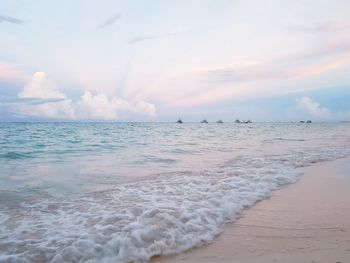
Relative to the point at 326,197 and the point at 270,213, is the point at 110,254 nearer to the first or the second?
the point at 270,213

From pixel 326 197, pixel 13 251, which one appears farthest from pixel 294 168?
pixel 13 251

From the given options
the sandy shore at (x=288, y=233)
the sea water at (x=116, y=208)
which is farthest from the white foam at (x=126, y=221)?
the sandy shore at (x=288, y=233)

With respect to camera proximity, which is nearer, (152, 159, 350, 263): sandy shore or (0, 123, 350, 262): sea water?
(152, 159, 350, 263): sandy shore

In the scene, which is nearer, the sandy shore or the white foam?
the sandy shore

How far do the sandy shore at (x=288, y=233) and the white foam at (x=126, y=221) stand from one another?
0.29m

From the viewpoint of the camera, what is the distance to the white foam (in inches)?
168

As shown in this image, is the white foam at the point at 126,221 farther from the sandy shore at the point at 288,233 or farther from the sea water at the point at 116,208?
the sandy shore at the point at 288,233

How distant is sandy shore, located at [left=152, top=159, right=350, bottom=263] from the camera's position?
400 centimetres

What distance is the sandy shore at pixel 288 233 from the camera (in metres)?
4.00

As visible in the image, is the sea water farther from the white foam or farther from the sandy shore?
the sandy shore

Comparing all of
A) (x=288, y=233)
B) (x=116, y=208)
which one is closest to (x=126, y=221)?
(x=116, y=208)

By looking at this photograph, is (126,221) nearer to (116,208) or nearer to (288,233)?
(116,208)

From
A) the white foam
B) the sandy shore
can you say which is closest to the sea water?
the white foam

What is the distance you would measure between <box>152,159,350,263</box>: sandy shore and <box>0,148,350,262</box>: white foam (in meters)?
0.29
